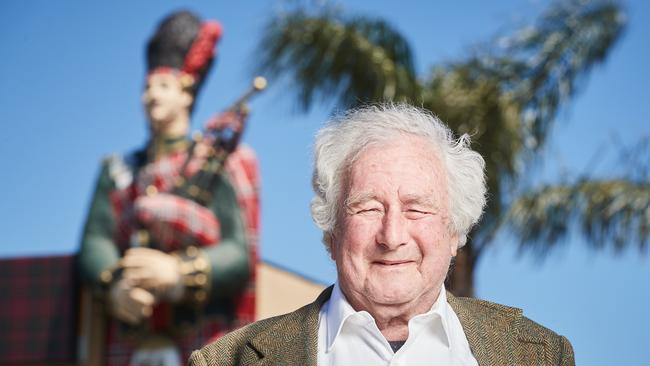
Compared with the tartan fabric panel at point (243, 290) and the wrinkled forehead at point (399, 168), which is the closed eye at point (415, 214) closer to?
the wrinkled forehead at point (399, 168)

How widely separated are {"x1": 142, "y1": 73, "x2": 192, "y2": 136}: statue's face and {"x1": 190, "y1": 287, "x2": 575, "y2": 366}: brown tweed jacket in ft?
25.2

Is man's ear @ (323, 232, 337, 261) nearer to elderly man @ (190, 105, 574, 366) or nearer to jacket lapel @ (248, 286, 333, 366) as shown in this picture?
elderly man @ (190, 105, 574, 366)

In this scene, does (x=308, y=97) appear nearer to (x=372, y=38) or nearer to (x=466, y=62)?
(x=372, y=38)

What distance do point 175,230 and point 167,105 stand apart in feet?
3.87

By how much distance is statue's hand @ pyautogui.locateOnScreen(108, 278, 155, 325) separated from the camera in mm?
9906

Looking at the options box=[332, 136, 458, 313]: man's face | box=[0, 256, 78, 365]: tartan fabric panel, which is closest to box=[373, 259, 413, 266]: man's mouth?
box=[332, 136, 458, 313]: man's face

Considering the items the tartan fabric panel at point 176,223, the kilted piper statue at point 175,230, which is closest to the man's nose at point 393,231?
the kilted piper statue at point 175,230

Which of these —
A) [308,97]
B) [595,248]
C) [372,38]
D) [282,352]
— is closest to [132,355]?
[308,97]

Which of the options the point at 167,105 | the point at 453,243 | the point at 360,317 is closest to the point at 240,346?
the point at 360,317

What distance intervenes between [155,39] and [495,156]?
333 cm

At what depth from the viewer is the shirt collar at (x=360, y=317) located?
2.65 metres

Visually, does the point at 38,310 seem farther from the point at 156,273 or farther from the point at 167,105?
the point at 167,105

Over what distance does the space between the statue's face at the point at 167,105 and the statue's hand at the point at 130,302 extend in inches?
55.5

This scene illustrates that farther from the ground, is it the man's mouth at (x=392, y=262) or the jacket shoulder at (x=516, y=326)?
the man's mouth at (x=392, y=262)
